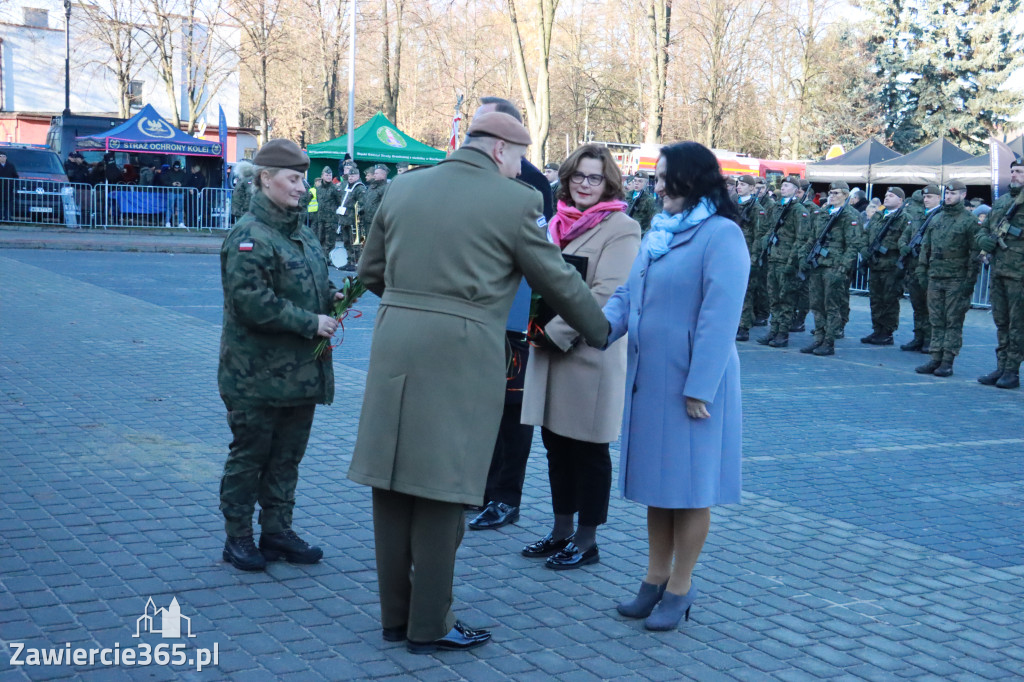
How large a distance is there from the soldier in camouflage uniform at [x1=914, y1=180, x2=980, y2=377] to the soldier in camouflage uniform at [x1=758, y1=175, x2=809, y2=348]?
1.79 meters

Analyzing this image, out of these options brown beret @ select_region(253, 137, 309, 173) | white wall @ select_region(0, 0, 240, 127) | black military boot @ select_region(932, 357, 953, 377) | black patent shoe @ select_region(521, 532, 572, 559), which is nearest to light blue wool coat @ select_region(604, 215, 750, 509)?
black patent shoe @ select_region(521, 532, 572, 559)

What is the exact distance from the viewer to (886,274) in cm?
1430

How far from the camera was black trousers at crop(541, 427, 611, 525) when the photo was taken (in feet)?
16.4

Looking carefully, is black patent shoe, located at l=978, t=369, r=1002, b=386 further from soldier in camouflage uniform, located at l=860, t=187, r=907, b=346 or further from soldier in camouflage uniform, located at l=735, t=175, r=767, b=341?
soldier in camouflage uniform, located at l=735, t=175, r=767, b=341

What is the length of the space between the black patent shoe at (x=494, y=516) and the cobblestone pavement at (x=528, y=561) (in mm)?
85

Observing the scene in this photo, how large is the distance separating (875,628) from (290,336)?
2733 mm

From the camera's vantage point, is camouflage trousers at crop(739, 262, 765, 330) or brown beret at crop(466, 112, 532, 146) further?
camouflage trousers at crop(739, 262, 765, 330)

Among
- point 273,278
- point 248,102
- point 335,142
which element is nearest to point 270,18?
point 335,142

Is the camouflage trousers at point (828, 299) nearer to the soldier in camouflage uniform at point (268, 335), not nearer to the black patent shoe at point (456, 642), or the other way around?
the soldier in camouflage uniform at point (268, 335)

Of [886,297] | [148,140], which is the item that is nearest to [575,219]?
[886,297]

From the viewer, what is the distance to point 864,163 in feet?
88.3

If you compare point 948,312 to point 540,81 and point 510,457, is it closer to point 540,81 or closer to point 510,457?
point 510,457

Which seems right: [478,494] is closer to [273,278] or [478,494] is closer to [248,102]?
[273,278]

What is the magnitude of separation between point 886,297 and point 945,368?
2.72 meters
